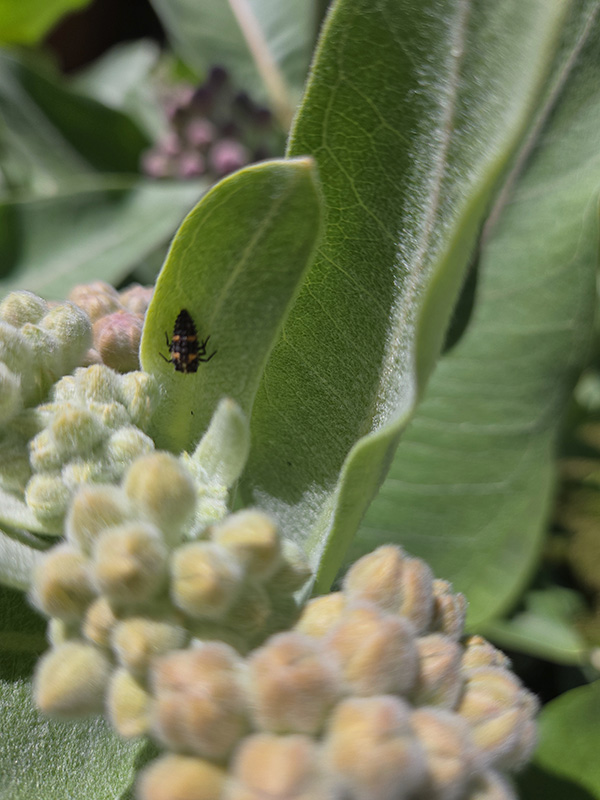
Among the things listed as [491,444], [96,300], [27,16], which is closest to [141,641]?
[96,300]

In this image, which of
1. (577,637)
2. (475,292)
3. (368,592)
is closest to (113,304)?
(368,592)

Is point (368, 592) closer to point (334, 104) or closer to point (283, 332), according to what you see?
point (283, 332)

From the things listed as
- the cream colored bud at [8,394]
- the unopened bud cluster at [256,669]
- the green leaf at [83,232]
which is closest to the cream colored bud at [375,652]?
A: the unopened bud cluster at [256,669]

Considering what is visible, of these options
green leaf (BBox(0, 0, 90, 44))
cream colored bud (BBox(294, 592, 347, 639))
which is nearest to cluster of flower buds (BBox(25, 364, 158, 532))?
cream colored bud (BBox(294, 592, 347, 639))

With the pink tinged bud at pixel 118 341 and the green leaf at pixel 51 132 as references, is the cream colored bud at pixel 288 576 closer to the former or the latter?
the pink tinged bud at pixel 118 341

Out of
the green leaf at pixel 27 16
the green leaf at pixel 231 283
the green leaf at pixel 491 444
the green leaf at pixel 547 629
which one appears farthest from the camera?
the green leaf at pixel 27 16

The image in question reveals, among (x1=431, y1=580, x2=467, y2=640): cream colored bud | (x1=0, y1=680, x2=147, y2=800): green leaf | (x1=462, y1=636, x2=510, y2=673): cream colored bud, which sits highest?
(x1=431, y1=580, x2=467, y2=640): cream colored bud

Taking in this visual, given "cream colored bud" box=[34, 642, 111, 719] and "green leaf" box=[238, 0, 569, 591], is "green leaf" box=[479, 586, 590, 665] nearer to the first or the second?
"green leaf" box=[238, 0, 569, 591]
